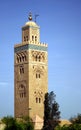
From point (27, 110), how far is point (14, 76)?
4.37 metres

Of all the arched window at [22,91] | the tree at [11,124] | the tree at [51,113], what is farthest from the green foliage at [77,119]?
the tree at [11,124]

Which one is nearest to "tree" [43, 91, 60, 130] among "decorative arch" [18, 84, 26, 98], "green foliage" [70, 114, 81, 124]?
"green foliage" [70, 114, 81, 124]

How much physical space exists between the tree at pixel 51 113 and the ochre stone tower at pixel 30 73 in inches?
163

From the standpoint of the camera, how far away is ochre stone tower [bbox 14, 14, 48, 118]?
169 ft

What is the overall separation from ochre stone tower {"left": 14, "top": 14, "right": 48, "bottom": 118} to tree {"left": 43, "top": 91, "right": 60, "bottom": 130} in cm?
415

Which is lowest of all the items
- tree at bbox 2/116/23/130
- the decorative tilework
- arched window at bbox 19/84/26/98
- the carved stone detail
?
tree at bbox 2/116/23/130

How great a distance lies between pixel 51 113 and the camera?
46.6 m

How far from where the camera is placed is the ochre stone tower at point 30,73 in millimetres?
51375

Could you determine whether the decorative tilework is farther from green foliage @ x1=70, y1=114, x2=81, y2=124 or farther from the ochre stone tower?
green foliage @ x1=70, y1=114, x2=81, y2=124

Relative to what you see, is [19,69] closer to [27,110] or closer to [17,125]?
[27,110]

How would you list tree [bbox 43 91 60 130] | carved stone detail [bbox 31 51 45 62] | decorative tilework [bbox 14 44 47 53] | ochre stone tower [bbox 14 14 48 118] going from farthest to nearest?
carved stone detail [bbox 31 51 45 62], decorative tilework [bbox 14 44 47 53], ochre stone tower [bbox 14 14 48 118], tree [bbox 43 91 60 130]

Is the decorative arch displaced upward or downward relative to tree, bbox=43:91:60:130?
upward

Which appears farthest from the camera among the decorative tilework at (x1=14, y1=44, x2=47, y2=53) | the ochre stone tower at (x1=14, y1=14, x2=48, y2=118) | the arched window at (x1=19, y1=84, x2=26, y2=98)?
the arched window at (x1=19, y1=84, x2=26, y2=98)

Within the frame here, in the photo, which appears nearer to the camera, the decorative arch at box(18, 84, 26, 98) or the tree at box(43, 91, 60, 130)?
the tree at box(43, 91, 60, 130)
